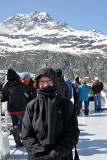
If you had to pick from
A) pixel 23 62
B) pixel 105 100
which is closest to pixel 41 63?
pixel 23 62

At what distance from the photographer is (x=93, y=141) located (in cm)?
599

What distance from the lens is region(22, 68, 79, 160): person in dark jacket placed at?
238 centimetres

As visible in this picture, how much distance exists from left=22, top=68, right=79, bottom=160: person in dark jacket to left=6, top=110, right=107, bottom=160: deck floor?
238 centimetres

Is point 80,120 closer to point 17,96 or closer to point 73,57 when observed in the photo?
point 17,96

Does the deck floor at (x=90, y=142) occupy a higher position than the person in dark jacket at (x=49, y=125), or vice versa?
the person in dark jacket at (x=49, y=125)

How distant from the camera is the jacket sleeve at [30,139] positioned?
2.44 m

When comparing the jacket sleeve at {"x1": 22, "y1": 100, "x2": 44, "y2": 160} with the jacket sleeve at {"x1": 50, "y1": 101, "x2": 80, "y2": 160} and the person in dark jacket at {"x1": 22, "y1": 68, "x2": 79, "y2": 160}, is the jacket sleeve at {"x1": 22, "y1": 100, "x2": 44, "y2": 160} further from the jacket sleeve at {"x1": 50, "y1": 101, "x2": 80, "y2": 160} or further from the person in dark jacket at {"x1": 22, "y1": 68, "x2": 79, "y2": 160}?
the jacket sleeve at {"x1": 50, "y1": 101, "x2": 80, "y2": 160}

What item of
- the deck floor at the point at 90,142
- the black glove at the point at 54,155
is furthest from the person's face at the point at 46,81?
the deck floor at the point at 90,142

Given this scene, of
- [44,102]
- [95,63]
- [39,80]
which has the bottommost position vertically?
[44,102]

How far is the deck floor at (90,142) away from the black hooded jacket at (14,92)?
940 millimetres

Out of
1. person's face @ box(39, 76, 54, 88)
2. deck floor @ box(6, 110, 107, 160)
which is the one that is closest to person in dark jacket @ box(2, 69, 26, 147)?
deck floor @ box(6, 110, 107, 160)

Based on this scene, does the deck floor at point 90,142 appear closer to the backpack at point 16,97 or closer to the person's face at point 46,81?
the backpack at point 16,97

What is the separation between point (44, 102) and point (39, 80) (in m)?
0.28

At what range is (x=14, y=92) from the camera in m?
5.17
